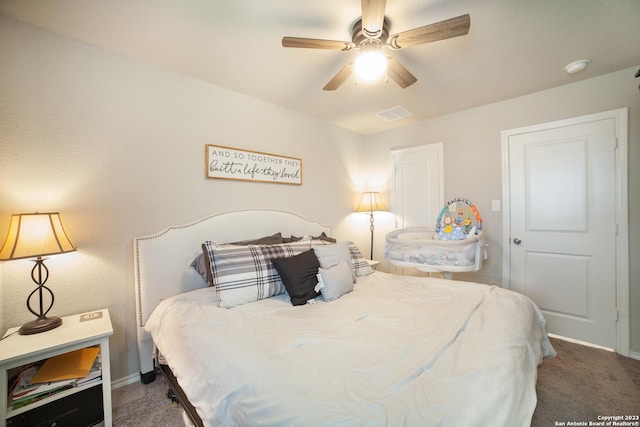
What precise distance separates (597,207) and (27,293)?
4435 millimetres

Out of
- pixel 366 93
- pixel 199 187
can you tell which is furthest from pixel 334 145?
pixel 199 187

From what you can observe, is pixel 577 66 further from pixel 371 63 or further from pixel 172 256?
pixel 172 256

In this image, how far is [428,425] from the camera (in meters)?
0.67

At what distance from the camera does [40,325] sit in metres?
1.41

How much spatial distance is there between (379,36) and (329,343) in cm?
171

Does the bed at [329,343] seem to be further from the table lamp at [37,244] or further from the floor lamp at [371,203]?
the floor lamp at [371,203]

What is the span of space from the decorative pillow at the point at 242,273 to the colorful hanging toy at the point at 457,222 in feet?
5.74

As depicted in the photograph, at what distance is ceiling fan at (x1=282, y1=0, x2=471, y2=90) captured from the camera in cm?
126

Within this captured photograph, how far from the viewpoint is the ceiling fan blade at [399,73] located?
1643mm

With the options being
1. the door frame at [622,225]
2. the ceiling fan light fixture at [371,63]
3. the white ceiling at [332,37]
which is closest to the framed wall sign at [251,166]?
the white ceiling at [332,37]

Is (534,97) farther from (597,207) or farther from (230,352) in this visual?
(230,352)

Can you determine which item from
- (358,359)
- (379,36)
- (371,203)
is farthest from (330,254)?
(371,203)

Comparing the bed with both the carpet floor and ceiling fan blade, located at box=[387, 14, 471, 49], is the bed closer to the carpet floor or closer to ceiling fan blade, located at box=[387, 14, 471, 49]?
the carpet floor

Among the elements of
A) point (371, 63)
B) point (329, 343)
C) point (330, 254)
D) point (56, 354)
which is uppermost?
point (371, 63)
